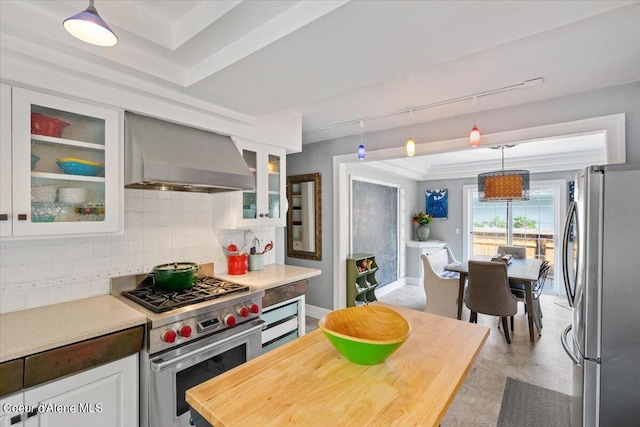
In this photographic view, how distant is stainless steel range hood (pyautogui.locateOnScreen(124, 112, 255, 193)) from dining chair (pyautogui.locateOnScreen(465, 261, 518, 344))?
2785 mm

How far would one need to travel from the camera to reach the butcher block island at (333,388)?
2.77 ft

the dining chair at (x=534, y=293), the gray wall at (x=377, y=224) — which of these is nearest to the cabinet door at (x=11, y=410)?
the gray wall at (x=377, y=224)

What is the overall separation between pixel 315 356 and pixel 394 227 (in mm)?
5040

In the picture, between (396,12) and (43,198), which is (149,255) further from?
(396,12)

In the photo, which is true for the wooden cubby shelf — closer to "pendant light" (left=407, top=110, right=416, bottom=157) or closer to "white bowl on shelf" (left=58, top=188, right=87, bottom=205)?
"pendant light" (left=407, top=110, right=416, bottom=157)

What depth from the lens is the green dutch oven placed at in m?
2.04

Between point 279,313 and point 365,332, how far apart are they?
1.35 meters

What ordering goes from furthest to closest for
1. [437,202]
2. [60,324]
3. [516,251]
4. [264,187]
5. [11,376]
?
[437,202]
[516,251]
[264,187]
[60,324]
[11,376]

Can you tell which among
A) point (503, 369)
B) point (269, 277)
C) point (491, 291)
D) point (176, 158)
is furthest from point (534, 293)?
point (176, 158)

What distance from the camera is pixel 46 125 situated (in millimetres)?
1643

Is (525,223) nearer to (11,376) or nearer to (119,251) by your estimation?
(119,251)

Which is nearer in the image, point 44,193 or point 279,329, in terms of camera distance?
point 44,193

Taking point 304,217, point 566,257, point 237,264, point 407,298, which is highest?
point 304,217

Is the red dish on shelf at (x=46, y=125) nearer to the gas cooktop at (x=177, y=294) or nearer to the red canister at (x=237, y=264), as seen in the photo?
the gas cooktop at (x=177, y=294)
